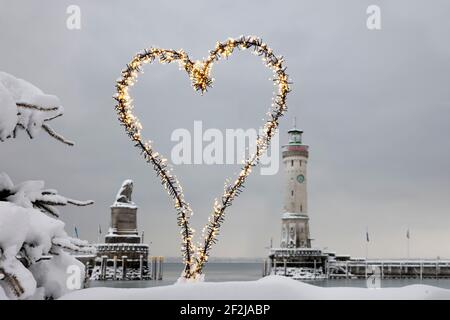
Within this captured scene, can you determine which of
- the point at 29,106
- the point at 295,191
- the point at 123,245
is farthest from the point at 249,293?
the point at 295,191

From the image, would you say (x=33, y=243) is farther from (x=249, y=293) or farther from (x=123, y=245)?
(x=123, y=245)

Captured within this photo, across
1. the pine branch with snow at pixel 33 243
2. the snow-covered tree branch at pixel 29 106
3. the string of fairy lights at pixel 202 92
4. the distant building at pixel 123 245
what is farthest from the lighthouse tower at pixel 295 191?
the snow-covered tree branch at pixel 29 106

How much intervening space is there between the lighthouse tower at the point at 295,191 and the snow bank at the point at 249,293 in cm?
7563

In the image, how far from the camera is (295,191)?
8206 centimetres

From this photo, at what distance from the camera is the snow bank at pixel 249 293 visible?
17.8 feet

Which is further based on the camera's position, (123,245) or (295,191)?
(295,191)

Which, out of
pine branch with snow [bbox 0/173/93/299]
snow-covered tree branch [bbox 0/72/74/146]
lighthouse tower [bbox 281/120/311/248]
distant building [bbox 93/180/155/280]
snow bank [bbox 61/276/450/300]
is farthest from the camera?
lighthouse tower [bbox 281/120/311/248]

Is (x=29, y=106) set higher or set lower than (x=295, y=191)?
lower

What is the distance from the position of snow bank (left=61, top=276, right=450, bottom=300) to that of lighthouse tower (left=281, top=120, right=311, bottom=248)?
7563cm

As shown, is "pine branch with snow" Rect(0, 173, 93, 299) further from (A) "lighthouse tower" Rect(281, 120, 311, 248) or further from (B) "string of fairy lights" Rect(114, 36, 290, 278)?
(A) "lighthouse tower" Rect(281, 120, 311, 248)

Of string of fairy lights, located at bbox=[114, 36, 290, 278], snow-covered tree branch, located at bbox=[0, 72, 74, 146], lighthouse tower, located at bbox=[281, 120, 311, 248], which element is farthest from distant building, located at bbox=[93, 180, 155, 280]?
snow-covered tree branch, located at bbox=[0, 72, 74, 146]

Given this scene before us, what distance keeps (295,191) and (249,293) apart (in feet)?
253

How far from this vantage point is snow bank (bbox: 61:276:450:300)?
17.8 ft

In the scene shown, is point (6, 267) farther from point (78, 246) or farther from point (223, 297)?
point (223, 297)
